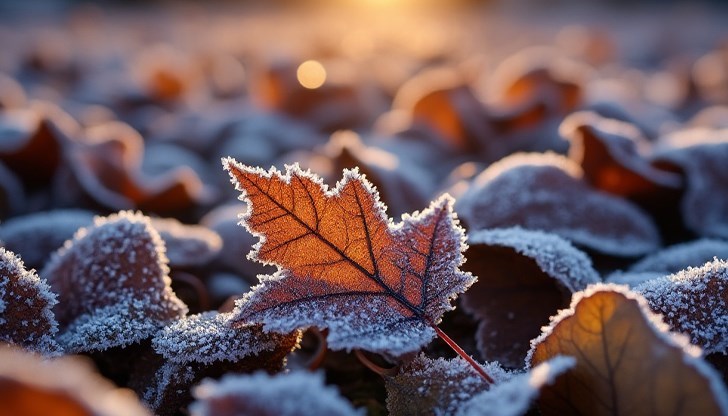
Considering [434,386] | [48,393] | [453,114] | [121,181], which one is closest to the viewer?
[48,393]

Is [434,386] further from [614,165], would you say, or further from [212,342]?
[614,165]

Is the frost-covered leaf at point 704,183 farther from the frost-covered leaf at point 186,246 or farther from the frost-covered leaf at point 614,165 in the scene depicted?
the frost-covered leaf at point 186,246

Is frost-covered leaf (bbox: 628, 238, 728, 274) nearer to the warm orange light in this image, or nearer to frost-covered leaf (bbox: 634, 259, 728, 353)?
frost-covered leaf (bbox: 634, 259, 728, 353)

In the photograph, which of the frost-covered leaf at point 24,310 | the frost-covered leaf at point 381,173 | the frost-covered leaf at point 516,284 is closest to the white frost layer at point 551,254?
the frost-covered leaf at point 516,284

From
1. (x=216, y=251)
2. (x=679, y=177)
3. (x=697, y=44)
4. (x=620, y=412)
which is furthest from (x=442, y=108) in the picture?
(x=697, y=44)

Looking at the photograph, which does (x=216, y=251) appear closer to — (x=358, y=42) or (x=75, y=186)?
(x=75, y=186)

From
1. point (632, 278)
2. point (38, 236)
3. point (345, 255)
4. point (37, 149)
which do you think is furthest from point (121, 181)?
point (632, 278)
